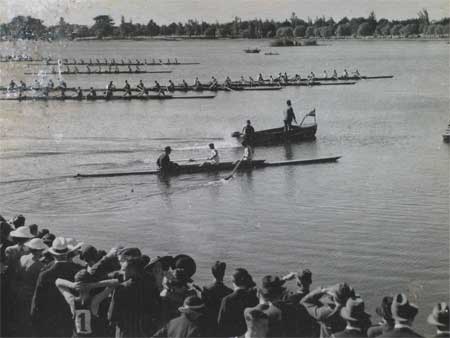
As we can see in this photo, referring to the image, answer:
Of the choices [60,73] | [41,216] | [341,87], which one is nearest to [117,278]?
[41,216]

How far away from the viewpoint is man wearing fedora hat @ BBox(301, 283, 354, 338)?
262 inches

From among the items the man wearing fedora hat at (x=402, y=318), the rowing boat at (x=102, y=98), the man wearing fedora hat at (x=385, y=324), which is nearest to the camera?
the man wearing fedora hat at (x=402, y=318)

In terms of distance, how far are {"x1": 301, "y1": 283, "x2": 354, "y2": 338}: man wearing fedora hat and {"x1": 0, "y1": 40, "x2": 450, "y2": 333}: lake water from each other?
18.5ft

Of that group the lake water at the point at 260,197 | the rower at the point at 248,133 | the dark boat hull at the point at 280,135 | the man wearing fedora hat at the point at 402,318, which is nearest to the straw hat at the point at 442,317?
the man wearing fedora hat at the point at 402,318

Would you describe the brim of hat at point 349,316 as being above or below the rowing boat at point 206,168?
above

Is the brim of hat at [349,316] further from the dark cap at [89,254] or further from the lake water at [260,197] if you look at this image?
the lake water at [260,197]

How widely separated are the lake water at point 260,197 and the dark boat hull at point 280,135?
653 mm

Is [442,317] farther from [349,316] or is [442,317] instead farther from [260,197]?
[260,197]

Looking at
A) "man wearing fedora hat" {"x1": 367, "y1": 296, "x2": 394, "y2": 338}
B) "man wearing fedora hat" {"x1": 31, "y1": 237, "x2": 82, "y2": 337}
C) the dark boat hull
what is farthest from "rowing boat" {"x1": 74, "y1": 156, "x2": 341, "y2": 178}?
"man wearing fedora hat" {"x1": 367, "y1": 296, "x2": 394, "y2": 338}

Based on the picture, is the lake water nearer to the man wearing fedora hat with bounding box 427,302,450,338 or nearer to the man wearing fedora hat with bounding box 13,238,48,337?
the man wearing fedora hat with bounding box 427,302,450,338

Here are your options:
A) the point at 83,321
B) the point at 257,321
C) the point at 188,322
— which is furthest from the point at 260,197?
the point at 257,321

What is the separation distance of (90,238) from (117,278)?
10.9m

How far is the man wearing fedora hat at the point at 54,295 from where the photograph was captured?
25.2ft

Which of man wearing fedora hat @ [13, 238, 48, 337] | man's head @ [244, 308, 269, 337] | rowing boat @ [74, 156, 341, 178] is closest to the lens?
man's head @ [244, 308, 269, 337]
